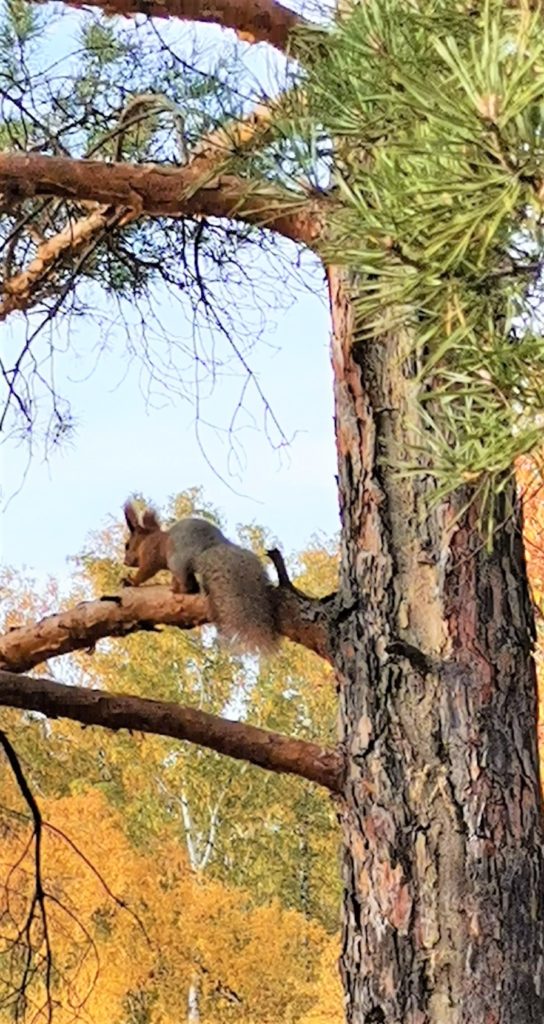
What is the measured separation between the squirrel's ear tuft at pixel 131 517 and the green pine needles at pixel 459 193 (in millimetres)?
1637

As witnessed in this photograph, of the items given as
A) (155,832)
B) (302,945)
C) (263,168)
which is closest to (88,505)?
(155,832)

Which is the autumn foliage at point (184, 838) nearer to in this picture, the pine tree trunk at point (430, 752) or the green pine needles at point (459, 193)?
the pine tree trunk at point (430, 752)

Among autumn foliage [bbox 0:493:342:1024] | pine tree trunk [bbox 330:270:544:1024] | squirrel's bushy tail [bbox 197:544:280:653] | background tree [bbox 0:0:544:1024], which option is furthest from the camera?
autumn foliage [bbox 0:493:342:1024]

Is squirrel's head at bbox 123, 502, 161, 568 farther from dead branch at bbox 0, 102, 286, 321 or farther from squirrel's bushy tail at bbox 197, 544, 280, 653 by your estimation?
squirrel's bushy tail at bbox 197, 544, 280, 653

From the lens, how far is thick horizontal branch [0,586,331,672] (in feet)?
5.62

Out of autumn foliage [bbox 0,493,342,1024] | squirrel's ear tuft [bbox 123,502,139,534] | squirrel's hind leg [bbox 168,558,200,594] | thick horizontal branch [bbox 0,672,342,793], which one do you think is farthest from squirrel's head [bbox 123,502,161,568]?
autumn foliage [bbox 0,493,342,1024]

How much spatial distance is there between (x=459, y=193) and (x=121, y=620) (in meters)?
1.16

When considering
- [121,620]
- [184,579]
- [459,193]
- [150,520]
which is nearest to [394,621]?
[121,620]

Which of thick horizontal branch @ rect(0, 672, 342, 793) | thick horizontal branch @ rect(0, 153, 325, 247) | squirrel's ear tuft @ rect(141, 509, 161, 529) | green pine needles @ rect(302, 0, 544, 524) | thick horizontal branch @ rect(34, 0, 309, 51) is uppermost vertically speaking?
squirrel's ear tuft @ rect(141, 509, 161, 529)

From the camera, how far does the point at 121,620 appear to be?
5.66ft

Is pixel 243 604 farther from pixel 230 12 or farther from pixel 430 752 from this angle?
pixel 230 12

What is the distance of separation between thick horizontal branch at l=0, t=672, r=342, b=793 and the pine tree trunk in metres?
0.10

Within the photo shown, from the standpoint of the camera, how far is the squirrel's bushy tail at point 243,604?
5.55 ft

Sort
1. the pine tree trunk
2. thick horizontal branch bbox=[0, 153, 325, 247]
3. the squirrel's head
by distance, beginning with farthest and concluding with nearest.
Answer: the squirrel's head
thick horizontal branch bbox=[0, 153, 325, 247]
the pine tree trunk
